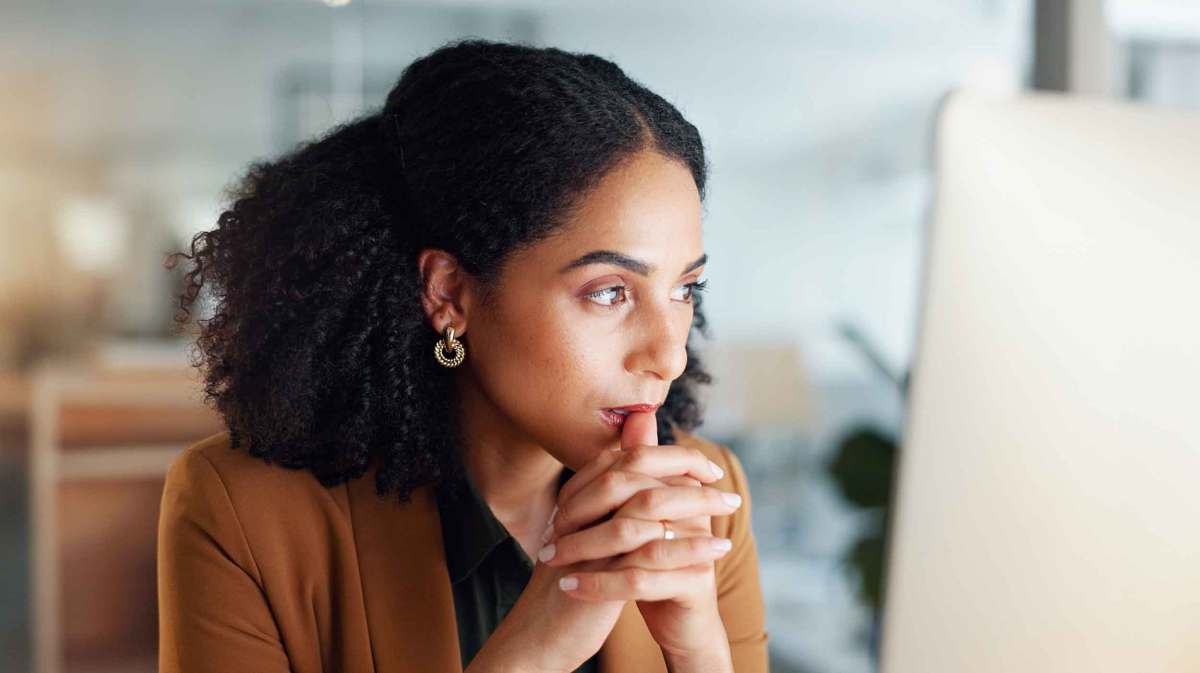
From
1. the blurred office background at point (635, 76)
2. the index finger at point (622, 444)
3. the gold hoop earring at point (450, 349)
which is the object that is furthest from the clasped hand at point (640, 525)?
the blurred office background at point (635, 76)

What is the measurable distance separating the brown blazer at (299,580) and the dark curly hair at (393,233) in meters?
0.03

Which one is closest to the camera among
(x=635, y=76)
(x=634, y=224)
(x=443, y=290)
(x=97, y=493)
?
(x=634, y=224)

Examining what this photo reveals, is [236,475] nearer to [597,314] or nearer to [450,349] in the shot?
[450,349]

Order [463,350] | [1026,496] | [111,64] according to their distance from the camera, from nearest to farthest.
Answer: [1026,496] < [463,350] < [111,64]

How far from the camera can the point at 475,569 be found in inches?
42.7

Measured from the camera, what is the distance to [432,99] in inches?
39.2

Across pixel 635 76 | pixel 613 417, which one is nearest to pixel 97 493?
pixel 635 76

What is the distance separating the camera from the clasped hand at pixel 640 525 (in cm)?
82

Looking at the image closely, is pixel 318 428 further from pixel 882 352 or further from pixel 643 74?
pixel 882 352

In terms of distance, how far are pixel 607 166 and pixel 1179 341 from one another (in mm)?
479

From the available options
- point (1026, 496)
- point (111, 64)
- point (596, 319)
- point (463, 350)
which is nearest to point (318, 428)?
point (463, 350)

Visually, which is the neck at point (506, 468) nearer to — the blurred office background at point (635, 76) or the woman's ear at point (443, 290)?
the woman's ear at point (443, 290)

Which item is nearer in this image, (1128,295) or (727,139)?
(1128,295)

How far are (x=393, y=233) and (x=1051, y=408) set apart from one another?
633mm
